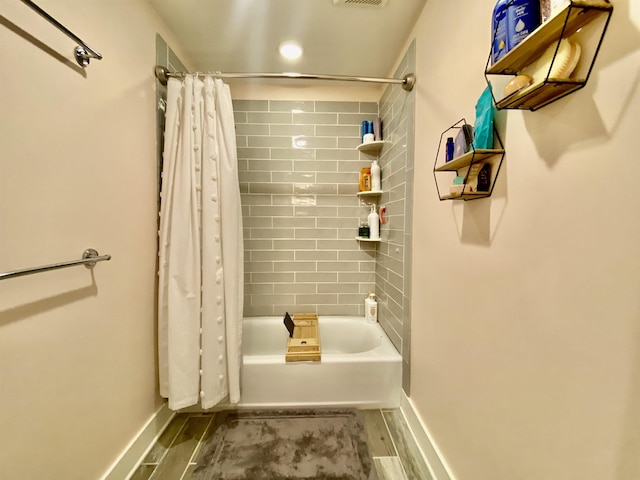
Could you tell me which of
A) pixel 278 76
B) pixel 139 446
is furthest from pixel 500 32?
pixel 139 446

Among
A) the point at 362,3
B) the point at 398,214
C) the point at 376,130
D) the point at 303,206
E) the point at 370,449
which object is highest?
the point at 362,3

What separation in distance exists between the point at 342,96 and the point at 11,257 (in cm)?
220

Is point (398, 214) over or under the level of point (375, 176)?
under

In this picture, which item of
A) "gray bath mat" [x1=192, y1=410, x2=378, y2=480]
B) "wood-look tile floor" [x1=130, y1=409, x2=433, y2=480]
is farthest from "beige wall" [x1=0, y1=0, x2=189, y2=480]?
"gray bath mat" [x1=192, y1=410, x2=378, y2=480]

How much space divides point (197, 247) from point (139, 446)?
3.36ft

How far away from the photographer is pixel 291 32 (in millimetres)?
1524

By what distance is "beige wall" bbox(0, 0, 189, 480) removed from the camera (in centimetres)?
74

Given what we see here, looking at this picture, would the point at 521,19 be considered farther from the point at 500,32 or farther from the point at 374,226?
the point at 374,226

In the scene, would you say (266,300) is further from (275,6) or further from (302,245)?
(275,6)

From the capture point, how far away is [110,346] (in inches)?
43.5

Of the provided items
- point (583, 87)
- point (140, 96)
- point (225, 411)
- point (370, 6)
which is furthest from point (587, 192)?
point (225, 411)

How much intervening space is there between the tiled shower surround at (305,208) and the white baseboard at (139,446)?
0.91 meters

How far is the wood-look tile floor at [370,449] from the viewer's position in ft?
4.03

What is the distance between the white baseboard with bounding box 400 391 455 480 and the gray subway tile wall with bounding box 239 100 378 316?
886mm
